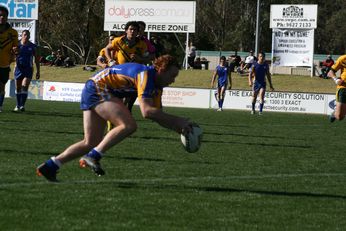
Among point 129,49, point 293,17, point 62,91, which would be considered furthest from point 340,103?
point 293,17

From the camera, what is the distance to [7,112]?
23.1 m

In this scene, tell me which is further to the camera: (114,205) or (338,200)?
(338,200)

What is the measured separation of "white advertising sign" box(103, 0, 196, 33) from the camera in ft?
177

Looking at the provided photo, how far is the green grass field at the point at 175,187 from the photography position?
25.4ft

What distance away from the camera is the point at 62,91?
41281 millimetres

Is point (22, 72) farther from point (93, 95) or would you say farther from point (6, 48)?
point (93, 95)

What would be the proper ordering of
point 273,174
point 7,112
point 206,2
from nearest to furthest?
point 273,174 < point 7,112 < point 206,2

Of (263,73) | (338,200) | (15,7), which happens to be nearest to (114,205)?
(338,200)

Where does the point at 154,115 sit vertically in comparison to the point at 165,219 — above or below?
above

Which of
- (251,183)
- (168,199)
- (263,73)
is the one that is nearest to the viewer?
(168,199)

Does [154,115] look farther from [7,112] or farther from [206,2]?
[206,2]

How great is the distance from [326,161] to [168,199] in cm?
540

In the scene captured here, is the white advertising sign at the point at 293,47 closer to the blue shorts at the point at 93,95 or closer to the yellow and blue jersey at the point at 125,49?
the yellow and blue jersey at the point at 125,49

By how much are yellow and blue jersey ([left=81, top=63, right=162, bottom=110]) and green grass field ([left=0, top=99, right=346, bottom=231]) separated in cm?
95
